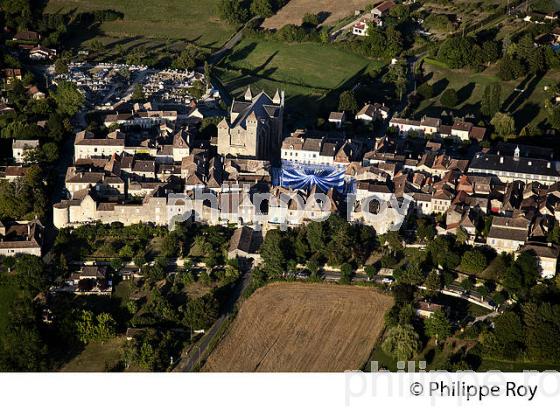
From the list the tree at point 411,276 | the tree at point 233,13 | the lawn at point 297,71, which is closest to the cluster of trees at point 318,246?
the tree at point 411,276

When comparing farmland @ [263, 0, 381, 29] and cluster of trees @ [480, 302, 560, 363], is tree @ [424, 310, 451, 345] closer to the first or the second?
cluster of trees @ [480, 302, 560, 363]

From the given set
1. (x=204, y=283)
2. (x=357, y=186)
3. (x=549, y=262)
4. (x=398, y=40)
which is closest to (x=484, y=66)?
(x=398, y=40)

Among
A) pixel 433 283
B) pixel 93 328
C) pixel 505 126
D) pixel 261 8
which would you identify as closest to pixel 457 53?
Answer: pixel 505 126

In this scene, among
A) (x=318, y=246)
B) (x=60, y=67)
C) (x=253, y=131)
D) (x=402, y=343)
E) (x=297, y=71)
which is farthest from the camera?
(x=297, y=71)

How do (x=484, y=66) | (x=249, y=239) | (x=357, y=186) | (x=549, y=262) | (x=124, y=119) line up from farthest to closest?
(x=484, y=66), (x=124, y=119), (x=357, y=186), (x=249, y=239), (x=549, y=262)

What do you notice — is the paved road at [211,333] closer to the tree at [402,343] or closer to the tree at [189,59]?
the tree at [402,343]

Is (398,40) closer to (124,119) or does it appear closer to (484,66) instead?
(484,66)

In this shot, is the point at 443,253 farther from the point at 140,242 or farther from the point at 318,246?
the point at 140,242

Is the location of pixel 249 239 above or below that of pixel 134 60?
below
